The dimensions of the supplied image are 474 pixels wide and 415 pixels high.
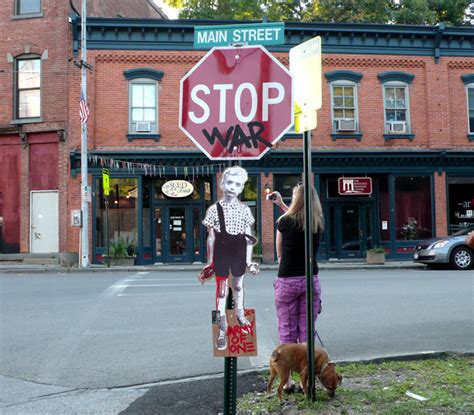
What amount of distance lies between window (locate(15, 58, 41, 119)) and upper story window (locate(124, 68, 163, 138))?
351 centimetres

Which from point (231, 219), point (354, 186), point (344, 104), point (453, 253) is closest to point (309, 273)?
point (231, 219)

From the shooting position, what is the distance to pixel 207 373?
5.56m

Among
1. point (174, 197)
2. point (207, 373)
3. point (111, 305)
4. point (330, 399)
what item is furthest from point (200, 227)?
point (330, 399)

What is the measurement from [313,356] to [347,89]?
1818 centimetres

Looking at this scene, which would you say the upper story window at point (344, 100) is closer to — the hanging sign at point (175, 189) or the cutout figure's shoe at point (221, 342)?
the hanging sign at point (175, 189)

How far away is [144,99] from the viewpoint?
20094 mm

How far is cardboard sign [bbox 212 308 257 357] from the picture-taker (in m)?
3.41

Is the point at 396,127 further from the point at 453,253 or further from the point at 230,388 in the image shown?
the point at 230,388

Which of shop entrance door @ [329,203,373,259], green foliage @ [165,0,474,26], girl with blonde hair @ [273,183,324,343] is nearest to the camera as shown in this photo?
girl with blonde hair @ [273,183,324,343]

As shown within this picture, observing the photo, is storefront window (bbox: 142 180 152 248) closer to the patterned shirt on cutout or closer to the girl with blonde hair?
the girl with blonde hair

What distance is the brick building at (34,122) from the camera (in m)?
19.7

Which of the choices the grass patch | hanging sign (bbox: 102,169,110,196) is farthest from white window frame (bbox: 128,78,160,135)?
the grass patch

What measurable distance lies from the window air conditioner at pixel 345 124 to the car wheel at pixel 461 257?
663 cm

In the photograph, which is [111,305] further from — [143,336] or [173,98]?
[173,98]
